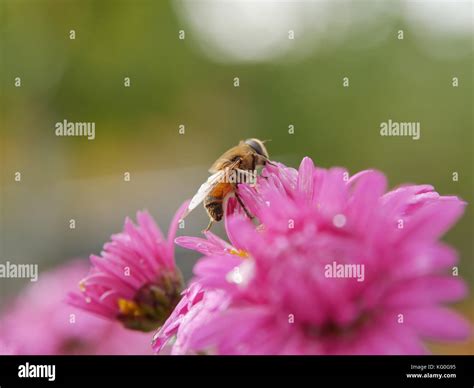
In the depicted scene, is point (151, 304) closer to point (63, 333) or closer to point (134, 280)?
point (134, 280)

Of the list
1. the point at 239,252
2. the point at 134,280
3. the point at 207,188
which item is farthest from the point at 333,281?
the point at 207,188

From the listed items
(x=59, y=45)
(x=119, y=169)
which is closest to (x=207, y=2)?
(x=59, y=45)

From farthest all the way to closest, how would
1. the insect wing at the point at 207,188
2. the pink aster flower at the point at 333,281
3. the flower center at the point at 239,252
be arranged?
the insect wing at the point at 207,188, the flower center at the point at 239,252, the pink aster flower at the point at 333,281

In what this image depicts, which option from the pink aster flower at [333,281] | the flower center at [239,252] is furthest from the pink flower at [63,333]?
the pink aster flower at [333,281]

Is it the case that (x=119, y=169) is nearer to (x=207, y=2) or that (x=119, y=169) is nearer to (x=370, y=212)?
(x=207, y=2)

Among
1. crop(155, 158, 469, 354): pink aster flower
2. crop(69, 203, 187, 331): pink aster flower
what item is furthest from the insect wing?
crop(155, 158, 469, 354): pink aster flower

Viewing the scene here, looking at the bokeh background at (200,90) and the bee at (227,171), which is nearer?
the bee at (227,171)

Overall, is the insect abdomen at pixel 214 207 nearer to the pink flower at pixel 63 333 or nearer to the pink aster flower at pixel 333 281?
the pink flower at pixel 63 333
